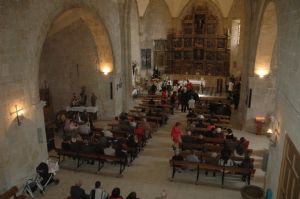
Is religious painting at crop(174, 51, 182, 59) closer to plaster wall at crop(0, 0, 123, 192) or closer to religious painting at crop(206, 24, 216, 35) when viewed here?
religious painting at crop(206, 24, 216, 35)

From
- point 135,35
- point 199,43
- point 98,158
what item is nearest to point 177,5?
point 199,43

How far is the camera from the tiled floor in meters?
9.00

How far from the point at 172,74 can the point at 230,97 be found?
22.1 feet

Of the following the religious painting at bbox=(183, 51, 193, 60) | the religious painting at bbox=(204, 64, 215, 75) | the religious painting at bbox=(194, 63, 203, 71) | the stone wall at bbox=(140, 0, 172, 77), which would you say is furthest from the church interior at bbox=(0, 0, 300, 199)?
the religious painting at bbox=(183, 51, 193, 60)

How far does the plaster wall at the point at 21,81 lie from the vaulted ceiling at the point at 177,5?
42.5ft

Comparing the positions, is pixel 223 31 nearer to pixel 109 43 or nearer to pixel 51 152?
pixel 109 43

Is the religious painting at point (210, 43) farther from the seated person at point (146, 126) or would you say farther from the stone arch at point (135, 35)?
the seated person at point (146, 126)

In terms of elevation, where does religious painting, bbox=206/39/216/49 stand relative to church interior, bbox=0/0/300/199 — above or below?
above

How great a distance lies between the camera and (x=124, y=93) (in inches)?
697

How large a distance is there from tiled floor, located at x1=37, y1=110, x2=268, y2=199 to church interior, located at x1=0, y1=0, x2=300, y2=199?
→ 37 millimetres

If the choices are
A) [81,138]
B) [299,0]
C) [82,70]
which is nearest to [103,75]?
[82,70]

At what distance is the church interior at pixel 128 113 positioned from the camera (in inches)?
308

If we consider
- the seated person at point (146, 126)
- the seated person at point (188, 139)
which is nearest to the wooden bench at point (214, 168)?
the seated person at point (188, 139)

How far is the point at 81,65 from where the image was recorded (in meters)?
16.3
